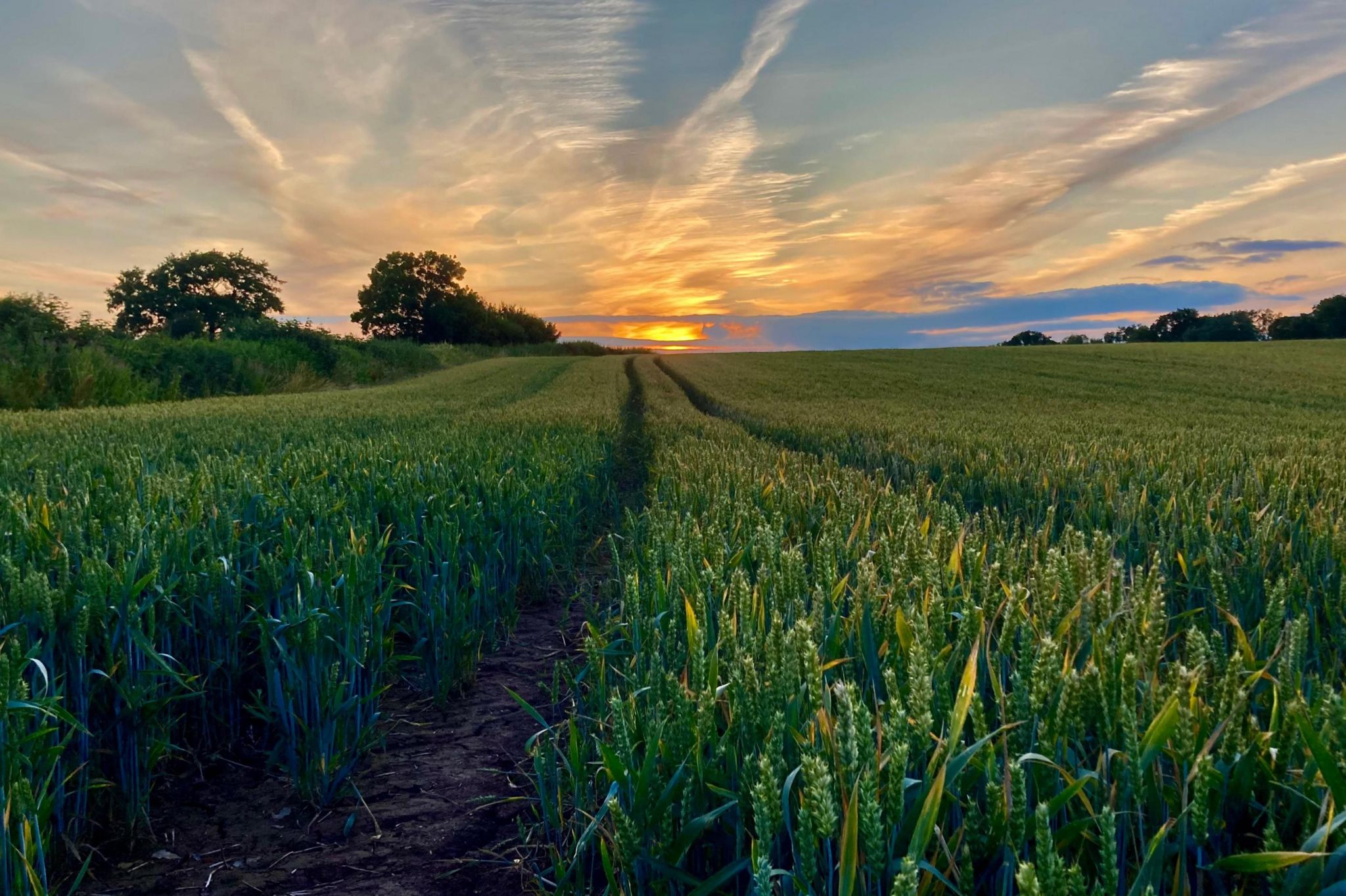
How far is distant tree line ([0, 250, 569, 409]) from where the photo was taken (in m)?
18.7

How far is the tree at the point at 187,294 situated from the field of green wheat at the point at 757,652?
6249cm

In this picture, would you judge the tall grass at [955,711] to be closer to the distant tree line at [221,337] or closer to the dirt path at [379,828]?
the dirt path at [379,828]

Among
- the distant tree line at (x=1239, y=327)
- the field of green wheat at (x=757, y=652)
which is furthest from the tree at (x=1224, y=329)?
the field of green wheat at (x=757, y=652)

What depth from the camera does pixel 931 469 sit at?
721 centimetres

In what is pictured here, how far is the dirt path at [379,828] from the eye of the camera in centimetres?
243

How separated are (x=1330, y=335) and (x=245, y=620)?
321ft

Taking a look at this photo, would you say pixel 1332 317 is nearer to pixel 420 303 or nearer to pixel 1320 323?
pixel 1320 323

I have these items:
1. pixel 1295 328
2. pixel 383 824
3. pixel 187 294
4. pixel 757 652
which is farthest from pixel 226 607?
pixel 1295 328

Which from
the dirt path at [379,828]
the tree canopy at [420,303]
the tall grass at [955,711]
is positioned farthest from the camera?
the tree canopy at [420,303]

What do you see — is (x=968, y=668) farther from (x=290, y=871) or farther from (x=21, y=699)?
(x=21, y=699)

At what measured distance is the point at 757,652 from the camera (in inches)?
82.1

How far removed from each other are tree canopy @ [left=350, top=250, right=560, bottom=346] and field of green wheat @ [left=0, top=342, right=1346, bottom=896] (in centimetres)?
6974

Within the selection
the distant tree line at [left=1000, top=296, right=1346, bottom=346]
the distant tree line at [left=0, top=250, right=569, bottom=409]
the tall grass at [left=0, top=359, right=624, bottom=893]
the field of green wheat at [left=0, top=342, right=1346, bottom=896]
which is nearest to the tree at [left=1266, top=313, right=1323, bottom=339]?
the distant tree line at [left=1000, top=296, right=1346, bottom=346]

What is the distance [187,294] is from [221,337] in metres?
32.1
